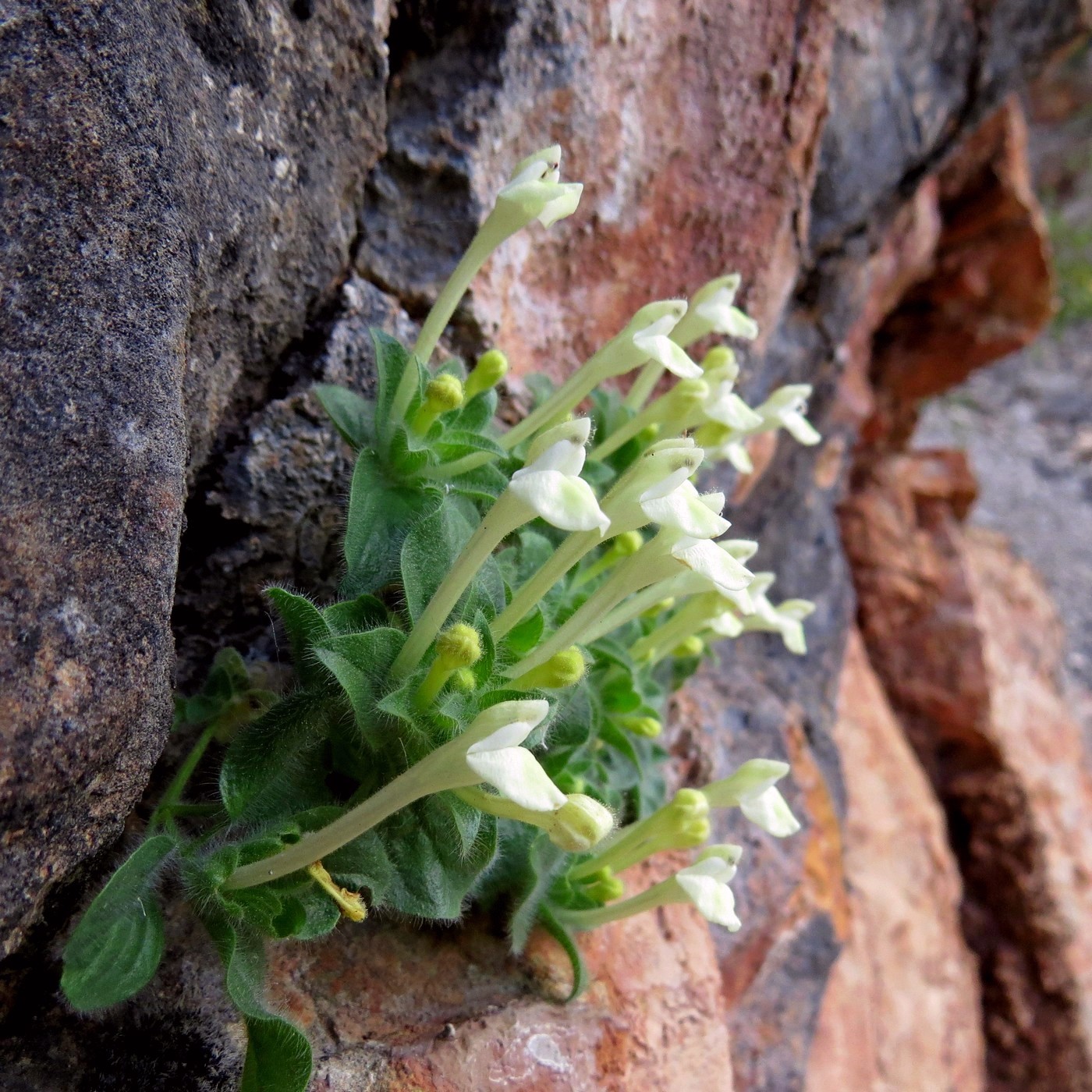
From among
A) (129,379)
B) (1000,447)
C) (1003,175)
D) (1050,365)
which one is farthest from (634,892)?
(1050,365)

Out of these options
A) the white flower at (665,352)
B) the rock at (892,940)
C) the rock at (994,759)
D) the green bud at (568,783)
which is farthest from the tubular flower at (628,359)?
the rock at (994,759)

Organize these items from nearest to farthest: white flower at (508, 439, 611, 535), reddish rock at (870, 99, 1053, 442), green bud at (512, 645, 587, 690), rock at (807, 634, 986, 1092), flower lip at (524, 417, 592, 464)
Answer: white flower at (508, 439, 611, 535), flower lip at (524, 417, 592, 464), green bud at (512, 645, 587, 690), rock at (807, 634, 986, 1092), reddish rock at (870, 99, 1053, 442)

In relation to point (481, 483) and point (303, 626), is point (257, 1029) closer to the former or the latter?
point (303, 626)

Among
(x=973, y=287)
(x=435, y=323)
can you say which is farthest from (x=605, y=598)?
(x=973, y=287)

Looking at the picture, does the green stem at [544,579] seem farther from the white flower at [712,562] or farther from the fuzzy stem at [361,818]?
the fuzzy stem at [361,818]

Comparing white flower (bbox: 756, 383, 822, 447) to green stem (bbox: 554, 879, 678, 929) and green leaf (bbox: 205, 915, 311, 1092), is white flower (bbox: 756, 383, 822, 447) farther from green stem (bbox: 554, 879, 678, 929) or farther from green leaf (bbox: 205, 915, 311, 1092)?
green leaf (bbox: 205, 915, 311, 1092)

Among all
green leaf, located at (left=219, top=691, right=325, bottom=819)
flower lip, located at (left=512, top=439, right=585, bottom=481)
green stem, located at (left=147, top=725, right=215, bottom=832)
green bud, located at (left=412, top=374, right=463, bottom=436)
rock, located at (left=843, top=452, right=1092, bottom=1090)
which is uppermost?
rock, located at (left=843, top=452, right=1092, bottom=1090)

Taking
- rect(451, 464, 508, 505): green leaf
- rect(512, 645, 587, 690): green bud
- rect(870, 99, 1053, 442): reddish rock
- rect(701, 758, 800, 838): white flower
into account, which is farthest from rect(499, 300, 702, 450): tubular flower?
rect(870, 99, 1053, 442): reddish rock
